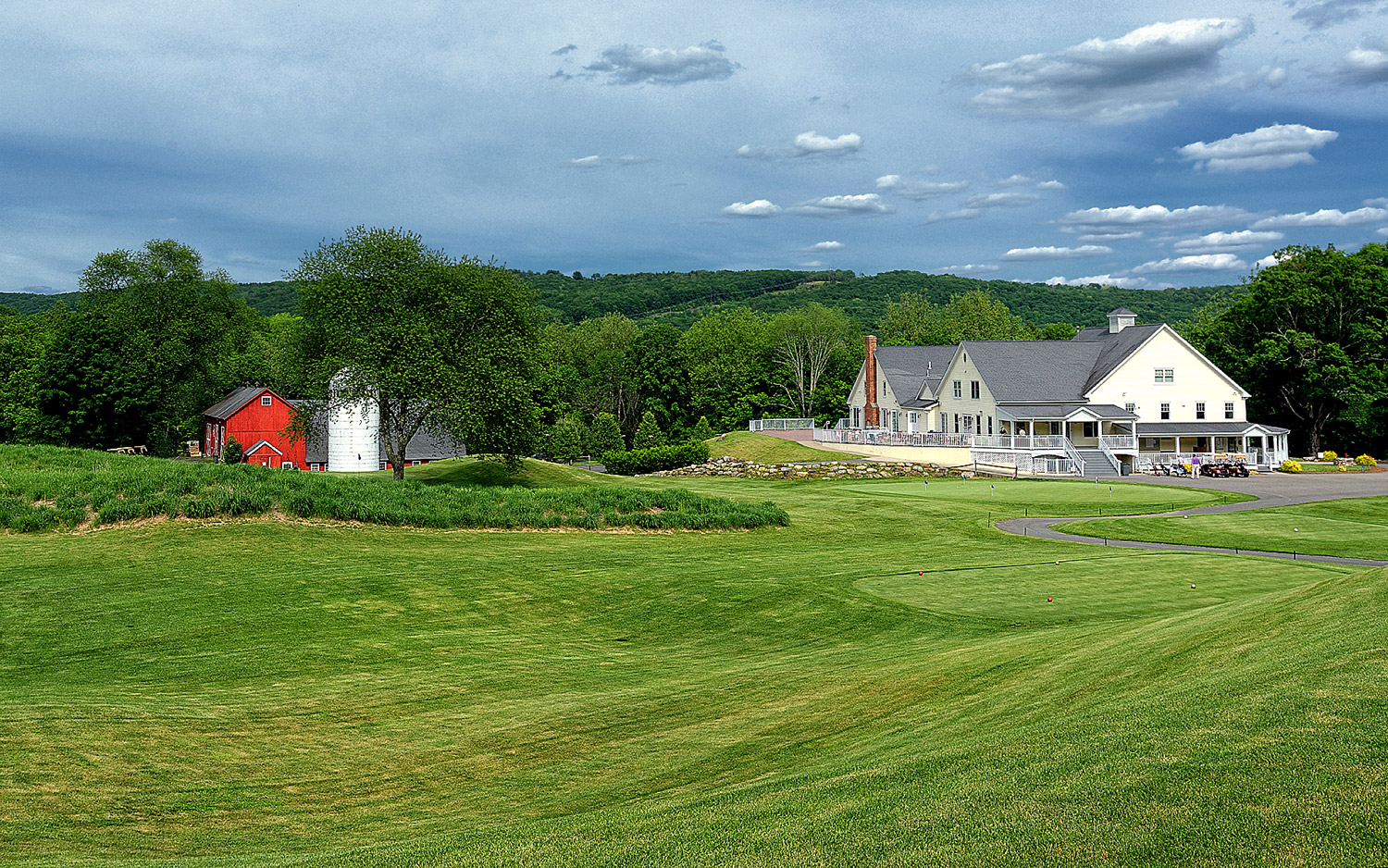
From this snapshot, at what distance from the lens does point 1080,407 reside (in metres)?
66.6

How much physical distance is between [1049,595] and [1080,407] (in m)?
48.6

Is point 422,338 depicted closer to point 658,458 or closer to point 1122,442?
point 658,458

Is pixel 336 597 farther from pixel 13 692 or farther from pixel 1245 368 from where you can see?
pixel 1245 368

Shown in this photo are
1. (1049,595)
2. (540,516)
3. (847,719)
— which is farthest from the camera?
(540,516)

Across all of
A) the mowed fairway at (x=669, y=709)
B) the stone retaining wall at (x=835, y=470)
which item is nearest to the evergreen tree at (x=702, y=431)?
the stone retaining wall at (x=835, y=470)

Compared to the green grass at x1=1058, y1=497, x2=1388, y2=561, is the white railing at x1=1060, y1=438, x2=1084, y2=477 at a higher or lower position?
higher

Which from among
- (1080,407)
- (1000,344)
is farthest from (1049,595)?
(1000,344)

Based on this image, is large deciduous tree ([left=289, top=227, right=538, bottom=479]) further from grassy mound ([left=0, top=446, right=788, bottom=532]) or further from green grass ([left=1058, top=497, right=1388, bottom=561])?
green grass ([left=1058, top=497, right=1388, bottom=561])

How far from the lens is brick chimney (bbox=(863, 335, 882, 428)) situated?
292 ft

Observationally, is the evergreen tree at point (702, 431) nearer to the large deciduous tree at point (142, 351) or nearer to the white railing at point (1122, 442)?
the white railing at point (1122, 442)

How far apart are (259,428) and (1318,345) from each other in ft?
270

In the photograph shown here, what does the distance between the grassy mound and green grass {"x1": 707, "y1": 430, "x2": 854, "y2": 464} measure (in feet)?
111

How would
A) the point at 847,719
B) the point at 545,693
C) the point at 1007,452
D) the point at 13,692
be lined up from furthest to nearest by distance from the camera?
1. the point at 1007,452
2. the point at 545,693
3. the point at 13,692
4. the point at 847,719

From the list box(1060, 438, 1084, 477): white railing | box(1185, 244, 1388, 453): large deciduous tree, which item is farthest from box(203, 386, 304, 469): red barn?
box(1185, 244, 1388, 453): large deciduous tree
